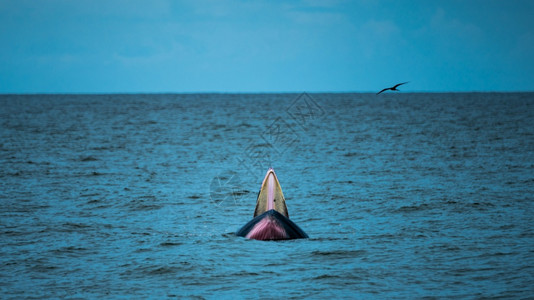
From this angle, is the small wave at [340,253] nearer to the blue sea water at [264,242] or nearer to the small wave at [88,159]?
the blue sea water at [264,242]

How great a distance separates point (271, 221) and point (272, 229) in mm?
309

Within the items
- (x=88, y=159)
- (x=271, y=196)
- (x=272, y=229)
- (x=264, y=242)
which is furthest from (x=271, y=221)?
(x=88, y=159)

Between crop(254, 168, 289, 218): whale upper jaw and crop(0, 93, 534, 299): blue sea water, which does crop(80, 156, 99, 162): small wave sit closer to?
crop(0, 93, 534, 299): blue sea water

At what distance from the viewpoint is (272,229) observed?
17.7m

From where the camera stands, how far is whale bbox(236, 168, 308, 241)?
1769 centimetres

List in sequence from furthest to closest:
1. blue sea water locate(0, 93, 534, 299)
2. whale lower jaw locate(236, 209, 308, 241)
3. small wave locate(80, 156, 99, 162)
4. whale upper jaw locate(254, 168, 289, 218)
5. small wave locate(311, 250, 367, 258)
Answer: small wave locate(80, 156, 99, 162)
whale upper jaw locate(254, 168, 289, 218)
whale lower jaw locate(236, 209, 308, 241)
small wave locate(311, 250, 367, 258)
blue sea water locate(0, 93, 534, 299)

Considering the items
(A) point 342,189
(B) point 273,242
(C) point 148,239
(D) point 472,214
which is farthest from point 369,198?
(C) point 148,239

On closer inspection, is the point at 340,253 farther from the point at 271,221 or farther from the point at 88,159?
the point at 88,159

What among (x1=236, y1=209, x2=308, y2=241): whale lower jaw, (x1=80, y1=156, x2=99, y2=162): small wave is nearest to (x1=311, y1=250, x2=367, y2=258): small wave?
(x1=236, y1=209, x2=308, y2=241): whale lower jaw

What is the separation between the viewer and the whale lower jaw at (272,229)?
17656 mm

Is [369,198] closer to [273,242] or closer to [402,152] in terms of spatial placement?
[273,242]

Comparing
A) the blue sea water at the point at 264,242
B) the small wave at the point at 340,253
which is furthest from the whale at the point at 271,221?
A: the small wave at the point at 340,253

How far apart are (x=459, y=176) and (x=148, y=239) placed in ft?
60.7

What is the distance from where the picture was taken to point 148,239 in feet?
59.6
